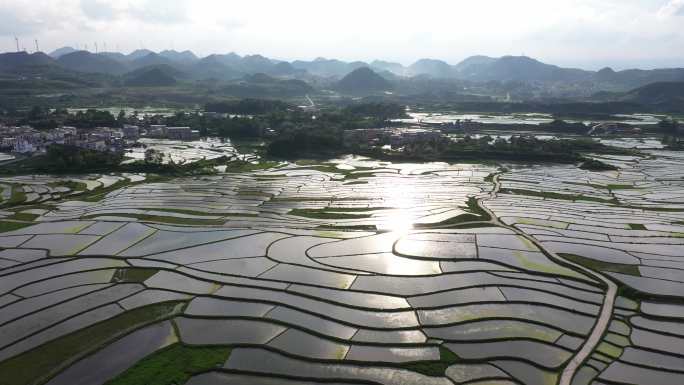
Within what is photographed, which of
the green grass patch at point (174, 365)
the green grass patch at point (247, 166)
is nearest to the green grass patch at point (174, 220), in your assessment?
the green grass patch at point (174, 365)

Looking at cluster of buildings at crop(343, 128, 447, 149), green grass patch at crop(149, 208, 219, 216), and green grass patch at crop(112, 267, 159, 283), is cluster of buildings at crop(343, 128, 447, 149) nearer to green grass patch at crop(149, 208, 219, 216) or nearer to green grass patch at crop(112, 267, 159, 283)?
green grass patch at crop(149, 208, 219, 216)

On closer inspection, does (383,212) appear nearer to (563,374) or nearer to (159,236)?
(159,236)

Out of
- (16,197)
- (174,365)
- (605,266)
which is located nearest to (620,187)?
(605,266)

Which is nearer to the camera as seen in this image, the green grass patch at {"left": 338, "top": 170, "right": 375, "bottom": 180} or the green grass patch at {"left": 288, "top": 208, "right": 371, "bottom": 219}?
the green grass patch at {"left": 288, "top": 208, "right": 371, "bottom": 219}

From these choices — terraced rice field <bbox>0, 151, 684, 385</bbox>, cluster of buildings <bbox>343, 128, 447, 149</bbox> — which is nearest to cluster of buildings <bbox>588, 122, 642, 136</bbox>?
cluster of buildings <bbox>343, 128, 447, 149</bbox>

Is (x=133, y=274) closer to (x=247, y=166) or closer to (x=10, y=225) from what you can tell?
(x=10, y=225)

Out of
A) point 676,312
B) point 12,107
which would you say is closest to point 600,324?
point 676,312
